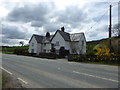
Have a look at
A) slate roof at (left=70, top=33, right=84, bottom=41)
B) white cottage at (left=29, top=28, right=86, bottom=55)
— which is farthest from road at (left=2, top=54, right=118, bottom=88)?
slate roof at (left=70, top=33, right=84, bottom=41)

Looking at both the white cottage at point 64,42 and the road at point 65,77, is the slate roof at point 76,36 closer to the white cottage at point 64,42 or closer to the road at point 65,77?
the white cottage at point 64,42

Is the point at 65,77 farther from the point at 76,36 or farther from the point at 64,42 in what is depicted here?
the point at 76,36

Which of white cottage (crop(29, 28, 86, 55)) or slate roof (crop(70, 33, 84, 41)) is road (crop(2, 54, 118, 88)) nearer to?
white cottage (crop(29, 28, 86, 55))

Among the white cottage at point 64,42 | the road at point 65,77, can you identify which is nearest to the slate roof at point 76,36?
the white cottage at point 64,42

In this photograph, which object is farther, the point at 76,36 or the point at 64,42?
the point at 76,36

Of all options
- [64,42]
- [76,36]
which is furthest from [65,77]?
[76,36]

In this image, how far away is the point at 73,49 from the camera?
148 ft

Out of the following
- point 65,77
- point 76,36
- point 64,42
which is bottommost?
point 65,77

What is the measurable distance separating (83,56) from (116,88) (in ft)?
73.8

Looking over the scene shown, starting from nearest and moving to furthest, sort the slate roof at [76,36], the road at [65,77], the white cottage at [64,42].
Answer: the road at [65,77]
the white cottage at [64,42]
the slate roof at [76,36]

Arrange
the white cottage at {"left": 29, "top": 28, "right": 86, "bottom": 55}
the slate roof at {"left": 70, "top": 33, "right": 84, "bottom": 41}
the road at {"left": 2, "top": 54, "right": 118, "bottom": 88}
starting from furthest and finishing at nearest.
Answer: the slate roof at {"left": 70, "top": 33, "right": 84, "bottom": 41}
the white cottage at {"left": 29, "top": 28, "right": 86, "bottom": 55}
the road at {"left": 2, "top": 54, "right": 118, "bottom": 88}

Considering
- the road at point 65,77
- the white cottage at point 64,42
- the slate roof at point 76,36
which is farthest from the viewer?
the slate roof at point 76,36

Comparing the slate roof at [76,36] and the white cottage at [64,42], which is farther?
the slate roof at [76,36]

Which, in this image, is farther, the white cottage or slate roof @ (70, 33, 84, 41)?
slate roof @ (70, 33, 84, 41)
